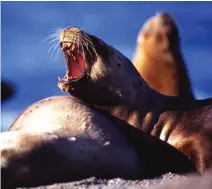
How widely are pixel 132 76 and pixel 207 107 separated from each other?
791mm

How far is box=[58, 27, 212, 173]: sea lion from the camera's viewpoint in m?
5.96

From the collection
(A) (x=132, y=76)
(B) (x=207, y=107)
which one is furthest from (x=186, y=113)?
(A) (x=132, y=76)

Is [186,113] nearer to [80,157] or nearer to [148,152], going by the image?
[148,152]

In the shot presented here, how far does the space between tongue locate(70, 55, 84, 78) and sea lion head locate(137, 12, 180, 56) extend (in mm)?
2847

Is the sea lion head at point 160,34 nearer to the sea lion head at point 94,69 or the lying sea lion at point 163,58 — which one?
the lying sea lion at point 163,58

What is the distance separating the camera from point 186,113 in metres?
6.10

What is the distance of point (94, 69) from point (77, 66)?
0.67 ft

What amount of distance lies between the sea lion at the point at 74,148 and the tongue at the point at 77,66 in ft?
1.57

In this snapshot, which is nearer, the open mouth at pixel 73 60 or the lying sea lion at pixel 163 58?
the open mouth at pixel 73 60

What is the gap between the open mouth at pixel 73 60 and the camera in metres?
6.18

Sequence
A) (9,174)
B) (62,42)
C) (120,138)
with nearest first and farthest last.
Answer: (9,174) < (120,138) < (62,42)

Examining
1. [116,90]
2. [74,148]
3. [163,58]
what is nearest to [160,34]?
[163,58]

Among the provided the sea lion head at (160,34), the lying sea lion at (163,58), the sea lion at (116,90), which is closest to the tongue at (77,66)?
the sea lion at (116,90)

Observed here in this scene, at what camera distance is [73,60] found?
621cm
